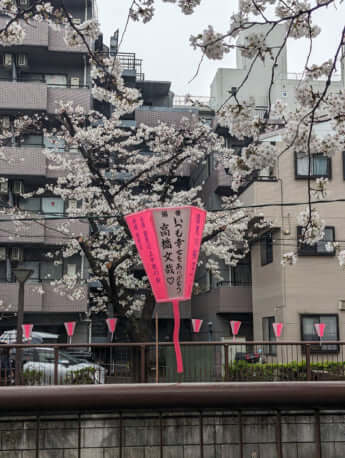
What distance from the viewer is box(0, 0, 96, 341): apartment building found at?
2122 centimetres

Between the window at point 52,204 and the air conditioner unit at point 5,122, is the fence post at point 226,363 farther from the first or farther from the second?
the air conditioner unit at point 5,122

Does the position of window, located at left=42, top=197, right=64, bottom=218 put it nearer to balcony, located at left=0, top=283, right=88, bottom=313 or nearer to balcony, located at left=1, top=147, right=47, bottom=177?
balcony, located at left=1, top=147, right=47, bottom=177

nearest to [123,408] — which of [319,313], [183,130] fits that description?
[183,130]

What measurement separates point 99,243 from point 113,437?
881 centimetres

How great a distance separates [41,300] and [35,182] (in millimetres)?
4366

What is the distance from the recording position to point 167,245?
9773 millimetres

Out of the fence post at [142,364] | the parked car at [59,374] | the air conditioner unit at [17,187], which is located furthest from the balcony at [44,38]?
the fence post at [142,364]

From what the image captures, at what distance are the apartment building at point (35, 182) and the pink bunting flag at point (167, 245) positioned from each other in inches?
447

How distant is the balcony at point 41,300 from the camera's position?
20781mm

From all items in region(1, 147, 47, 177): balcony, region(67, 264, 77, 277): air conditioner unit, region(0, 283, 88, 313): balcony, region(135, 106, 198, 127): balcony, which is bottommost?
region(0, 283, 88, 313): balcony

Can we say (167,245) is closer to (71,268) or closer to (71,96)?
(71,268)

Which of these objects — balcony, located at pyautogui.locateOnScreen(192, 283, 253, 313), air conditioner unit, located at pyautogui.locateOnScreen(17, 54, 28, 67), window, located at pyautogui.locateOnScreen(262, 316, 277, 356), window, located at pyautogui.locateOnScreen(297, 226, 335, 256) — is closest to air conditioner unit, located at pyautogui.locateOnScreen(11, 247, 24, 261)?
air conditioner unit, located at pyautogui.locateOnScreen(17, 54, 28, 67)

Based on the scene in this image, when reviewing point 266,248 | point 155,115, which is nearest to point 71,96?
point 155,115

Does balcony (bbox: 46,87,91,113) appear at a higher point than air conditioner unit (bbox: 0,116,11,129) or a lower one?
higher
